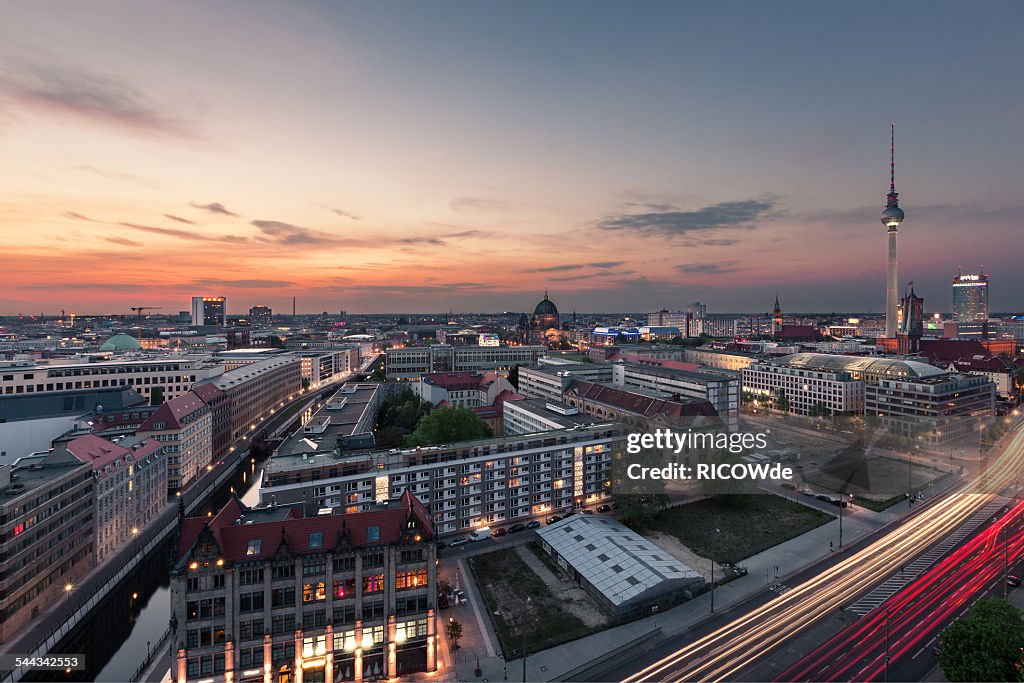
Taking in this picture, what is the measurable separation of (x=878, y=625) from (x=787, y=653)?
1281cm

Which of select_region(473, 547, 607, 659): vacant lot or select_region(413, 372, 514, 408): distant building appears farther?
select_region(413, 372, 514, 408): distant building

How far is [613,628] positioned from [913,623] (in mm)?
32634

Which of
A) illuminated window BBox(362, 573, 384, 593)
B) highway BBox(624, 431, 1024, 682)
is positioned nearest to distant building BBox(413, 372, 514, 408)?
highway BBox(624, 431, 1024, 682)

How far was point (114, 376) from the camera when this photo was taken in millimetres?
137625

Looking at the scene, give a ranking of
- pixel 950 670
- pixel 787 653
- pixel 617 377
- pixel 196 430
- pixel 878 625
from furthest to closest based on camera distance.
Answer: pixel 617 377
pixel 196 430
pixel 878 625
pixel 787 653
pixel 950 670

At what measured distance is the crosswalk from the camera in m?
59.0

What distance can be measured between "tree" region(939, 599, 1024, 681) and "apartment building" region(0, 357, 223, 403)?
163 metres

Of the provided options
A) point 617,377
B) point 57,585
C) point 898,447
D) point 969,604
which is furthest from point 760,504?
point 57,585

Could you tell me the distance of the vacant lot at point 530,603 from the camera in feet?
182

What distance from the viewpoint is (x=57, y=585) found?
64.4m

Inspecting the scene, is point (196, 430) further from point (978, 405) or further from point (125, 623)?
point (978, 405)

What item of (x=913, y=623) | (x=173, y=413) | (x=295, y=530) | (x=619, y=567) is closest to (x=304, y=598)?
(x=295, y=530)

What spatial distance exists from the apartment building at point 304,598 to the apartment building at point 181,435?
2220 inches

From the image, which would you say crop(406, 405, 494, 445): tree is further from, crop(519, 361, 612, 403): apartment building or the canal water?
crop(519, 361, 612, 403): apartment building
